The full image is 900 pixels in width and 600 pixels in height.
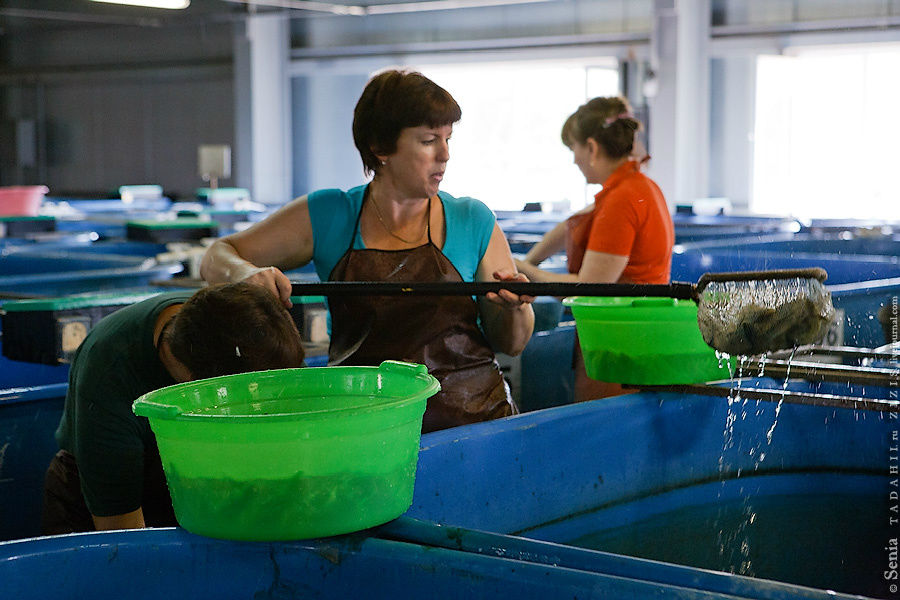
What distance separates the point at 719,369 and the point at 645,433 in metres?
0.25

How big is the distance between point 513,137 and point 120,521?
12.5 m

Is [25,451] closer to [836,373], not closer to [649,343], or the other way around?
[649,343]

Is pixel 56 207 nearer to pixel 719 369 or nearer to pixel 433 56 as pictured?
pixel 433 56

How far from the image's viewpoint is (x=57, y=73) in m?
16.2

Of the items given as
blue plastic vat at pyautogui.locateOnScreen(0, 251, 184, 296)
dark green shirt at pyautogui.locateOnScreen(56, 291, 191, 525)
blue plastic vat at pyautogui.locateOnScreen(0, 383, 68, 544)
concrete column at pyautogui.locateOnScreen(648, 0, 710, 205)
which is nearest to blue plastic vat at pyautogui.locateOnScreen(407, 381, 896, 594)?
dark green shirt at pyautogui.locateOnScreen(56, 291, 191, 525)

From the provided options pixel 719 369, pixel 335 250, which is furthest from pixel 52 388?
pixel 719 369

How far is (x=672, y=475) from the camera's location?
2273 millimetres

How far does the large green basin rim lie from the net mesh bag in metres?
0.60

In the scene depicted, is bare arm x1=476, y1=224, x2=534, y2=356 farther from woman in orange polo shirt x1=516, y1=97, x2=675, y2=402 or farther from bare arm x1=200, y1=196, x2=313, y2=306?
woman in orange polo shirt x1=516, y1=97, x2=675, y2=402

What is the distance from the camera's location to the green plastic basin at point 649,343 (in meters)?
2.21

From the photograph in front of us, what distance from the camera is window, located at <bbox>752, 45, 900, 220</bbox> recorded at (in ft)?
35.8

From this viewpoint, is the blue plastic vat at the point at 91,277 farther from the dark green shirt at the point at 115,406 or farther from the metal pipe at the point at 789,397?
the metal pipe at the point at 789,397

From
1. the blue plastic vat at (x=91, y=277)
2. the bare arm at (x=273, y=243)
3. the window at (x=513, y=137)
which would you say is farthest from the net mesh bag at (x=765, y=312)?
the window at (x=513, y=137)

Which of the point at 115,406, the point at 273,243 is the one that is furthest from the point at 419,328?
the point at 115,406
